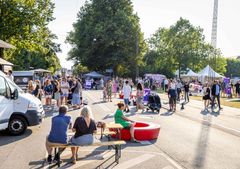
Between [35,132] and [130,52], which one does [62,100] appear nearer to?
[35,132]

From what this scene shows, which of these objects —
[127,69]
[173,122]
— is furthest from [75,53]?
[173,122]

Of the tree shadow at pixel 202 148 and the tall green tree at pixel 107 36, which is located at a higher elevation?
the tall green tree at pixel 107 36

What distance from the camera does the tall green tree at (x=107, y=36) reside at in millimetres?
59062

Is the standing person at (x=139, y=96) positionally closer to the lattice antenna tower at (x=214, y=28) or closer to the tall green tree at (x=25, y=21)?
the lattice antenna tower at (x=214, y=28)

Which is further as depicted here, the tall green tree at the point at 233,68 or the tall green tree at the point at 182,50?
the tall green tree at the point at 233,68

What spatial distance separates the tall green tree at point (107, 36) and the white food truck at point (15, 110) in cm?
4558

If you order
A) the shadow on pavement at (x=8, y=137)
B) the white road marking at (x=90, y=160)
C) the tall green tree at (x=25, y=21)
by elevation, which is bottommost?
the white road marking at (x=90, y=160)

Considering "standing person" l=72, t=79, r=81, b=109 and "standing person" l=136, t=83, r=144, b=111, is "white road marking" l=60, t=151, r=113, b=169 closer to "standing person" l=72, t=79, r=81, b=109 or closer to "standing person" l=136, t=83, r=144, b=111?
"standing person" l=136, t=83, r=144, b=111

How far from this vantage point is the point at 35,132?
12.3 metres

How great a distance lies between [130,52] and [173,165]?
53004 millimetres

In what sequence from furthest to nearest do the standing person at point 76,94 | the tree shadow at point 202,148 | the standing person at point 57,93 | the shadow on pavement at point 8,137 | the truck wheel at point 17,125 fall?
the standing person at point 57,93 → the standing person at point 76,94 → the truck wheel at point 17,125 → the shadow on pavement at point 8,137 → the tree shadow at point 202,148

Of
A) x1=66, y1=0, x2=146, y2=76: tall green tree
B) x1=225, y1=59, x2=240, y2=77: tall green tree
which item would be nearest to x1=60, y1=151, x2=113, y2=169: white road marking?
x1=66, y1=0, x2=146, y2=76: tall green tree

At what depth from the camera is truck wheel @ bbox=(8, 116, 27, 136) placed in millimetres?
11633

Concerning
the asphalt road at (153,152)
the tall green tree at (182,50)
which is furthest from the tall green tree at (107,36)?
the asphalt road at (153,152)
